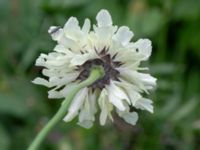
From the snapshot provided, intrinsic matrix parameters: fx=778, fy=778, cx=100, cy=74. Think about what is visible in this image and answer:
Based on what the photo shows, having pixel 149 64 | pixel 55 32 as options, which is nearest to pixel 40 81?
pixel 55 32

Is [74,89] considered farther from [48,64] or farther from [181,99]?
[181,99]

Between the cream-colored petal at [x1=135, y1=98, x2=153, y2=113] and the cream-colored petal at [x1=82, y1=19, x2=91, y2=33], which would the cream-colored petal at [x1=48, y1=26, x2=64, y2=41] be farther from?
the cream-colored petal at [x1=135, y1=98, x2=153, y2=113]

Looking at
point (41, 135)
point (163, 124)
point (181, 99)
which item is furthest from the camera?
point (181, 99)

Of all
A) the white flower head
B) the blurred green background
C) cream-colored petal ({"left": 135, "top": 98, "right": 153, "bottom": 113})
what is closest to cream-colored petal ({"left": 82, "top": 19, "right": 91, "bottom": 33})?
the white flower head

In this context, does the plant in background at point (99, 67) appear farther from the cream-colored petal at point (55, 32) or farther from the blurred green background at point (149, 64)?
the blurred green background at point (149, 64)

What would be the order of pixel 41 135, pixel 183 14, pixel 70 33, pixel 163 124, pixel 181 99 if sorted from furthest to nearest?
pixel 183 14
pixel 181 99
pixel 163 124
pixel 70 33
pixel 41 135

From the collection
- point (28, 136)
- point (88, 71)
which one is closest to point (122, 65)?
point (88, 71)

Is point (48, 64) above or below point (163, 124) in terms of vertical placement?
above
